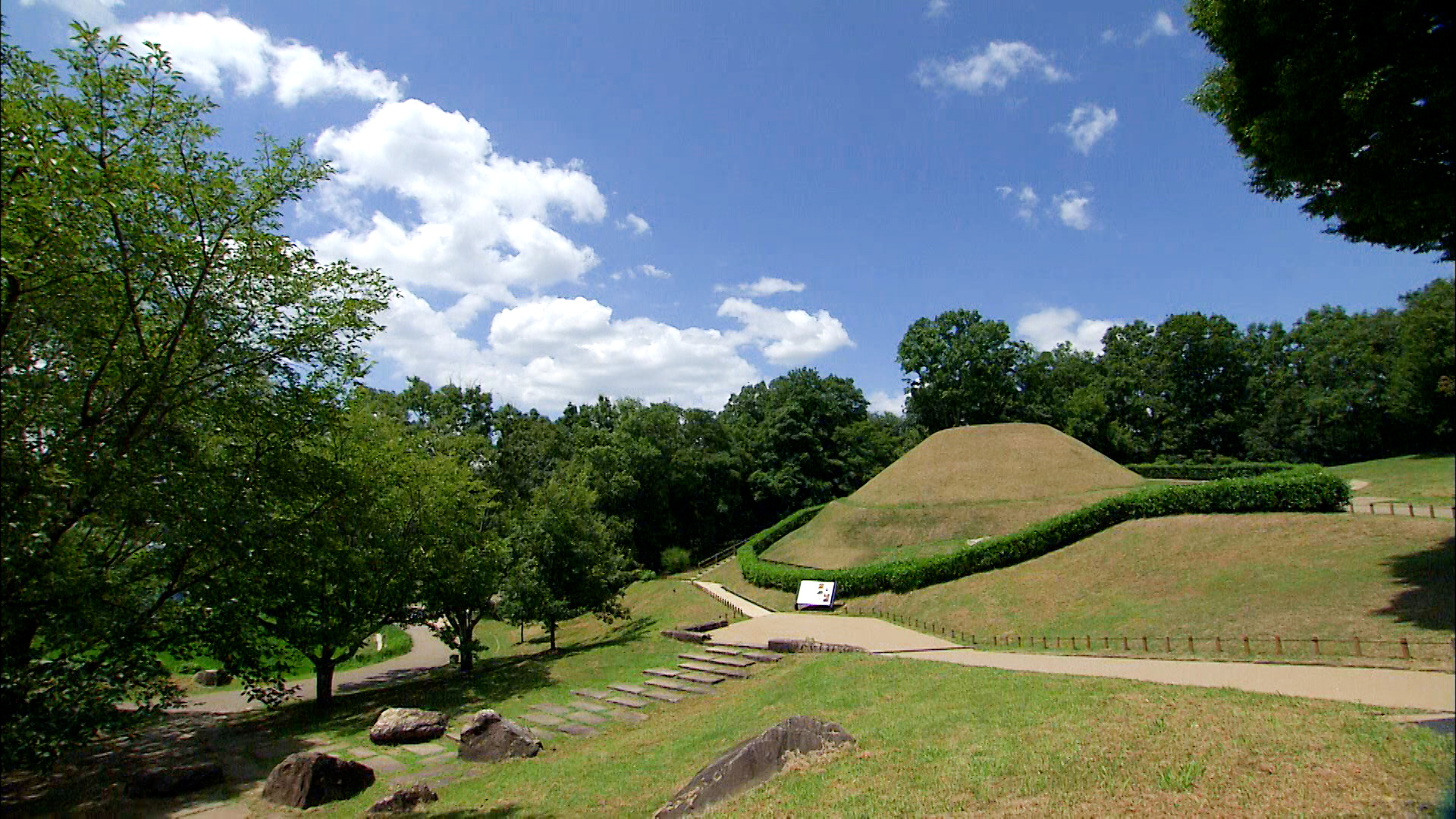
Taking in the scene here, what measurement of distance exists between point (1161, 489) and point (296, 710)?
3016 centimetres

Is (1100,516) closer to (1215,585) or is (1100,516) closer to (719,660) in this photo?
(1215,585)

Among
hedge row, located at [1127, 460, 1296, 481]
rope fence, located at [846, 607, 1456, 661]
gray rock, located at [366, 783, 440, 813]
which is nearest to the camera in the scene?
gray rock, located at [366, 783, 440, 813]

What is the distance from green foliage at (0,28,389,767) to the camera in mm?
6250

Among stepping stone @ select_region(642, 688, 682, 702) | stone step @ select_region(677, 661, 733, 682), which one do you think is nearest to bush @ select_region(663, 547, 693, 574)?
stone step @ select_region(677, 661, 733, 682)

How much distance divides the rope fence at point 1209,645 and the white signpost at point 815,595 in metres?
6.19

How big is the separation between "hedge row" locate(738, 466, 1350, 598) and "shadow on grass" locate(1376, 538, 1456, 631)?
23.0 feet

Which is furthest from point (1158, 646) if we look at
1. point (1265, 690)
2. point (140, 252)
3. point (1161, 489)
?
point (140, 252)

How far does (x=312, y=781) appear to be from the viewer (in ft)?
36.6

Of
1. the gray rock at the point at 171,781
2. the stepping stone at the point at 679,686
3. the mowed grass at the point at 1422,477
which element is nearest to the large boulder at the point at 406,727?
the gray rock at the point at 171,781

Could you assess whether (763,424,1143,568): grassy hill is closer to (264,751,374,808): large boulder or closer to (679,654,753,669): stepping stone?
(679,654,753,669): stepping stone

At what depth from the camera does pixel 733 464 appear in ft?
196

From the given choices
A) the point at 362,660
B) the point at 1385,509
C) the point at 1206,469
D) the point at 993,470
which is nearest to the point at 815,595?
the point at 993,470

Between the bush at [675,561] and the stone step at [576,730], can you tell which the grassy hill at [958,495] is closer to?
the bush at [675,561]

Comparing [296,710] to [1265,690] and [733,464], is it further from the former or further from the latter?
[733,464]
